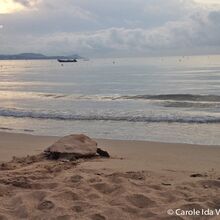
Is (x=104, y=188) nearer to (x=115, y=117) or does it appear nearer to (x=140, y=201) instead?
(x=140, y=201)

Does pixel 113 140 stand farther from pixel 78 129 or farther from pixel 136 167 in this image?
pixel 136 167

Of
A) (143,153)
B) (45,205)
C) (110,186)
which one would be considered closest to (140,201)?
(110,186)

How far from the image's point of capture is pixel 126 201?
4934 millimetres

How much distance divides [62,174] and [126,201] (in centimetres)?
174

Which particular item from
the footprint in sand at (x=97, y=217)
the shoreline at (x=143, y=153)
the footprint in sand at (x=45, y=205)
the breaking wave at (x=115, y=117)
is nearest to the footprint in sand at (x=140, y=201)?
the footprint in sand at (x=97, y=217)

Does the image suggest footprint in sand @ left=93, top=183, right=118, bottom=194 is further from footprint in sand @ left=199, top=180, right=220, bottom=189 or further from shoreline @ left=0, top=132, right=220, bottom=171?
shoreline @ left=0, top=132, right=220, bottom=171

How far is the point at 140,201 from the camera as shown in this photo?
4957mm

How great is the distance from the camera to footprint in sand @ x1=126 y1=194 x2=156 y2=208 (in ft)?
16.0

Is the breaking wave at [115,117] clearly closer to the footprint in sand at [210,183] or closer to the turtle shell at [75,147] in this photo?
the turtle shell at [75,147]

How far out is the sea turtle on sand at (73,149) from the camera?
7.66 metres

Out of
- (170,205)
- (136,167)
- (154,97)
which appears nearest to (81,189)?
(170,205)

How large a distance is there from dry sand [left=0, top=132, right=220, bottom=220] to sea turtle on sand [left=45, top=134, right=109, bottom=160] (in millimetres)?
216

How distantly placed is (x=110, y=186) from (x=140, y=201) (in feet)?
2.31

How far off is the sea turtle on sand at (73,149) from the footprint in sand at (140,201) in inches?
107
